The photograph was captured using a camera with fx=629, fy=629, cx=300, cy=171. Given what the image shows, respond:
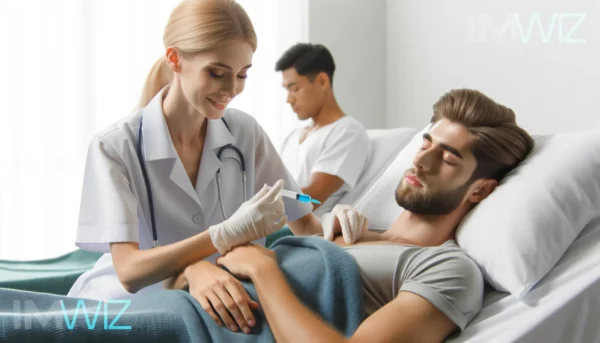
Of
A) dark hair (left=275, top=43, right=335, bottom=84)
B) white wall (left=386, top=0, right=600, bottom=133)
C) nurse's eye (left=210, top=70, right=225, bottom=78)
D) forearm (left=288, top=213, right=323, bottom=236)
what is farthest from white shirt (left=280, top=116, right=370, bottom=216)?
nurse's eye (left=210, top=70, right=225, bottom=78)

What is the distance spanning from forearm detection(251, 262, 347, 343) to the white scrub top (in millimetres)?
326

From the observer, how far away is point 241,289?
1.19 metres

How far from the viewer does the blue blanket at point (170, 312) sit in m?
1.01

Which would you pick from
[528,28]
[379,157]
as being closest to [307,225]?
[379,157]

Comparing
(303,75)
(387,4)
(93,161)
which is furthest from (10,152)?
(387,4)

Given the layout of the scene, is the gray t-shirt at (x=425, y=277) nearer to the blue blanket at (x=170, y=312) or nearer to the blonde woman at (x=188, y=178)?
the blue blanket at (x=170, y=312)

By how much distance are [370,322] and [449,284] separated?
Result: 0.18 m

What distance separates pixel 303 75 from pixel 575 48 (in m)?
1.06

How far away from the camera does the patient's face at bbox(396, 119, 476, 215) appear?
54.0 inches

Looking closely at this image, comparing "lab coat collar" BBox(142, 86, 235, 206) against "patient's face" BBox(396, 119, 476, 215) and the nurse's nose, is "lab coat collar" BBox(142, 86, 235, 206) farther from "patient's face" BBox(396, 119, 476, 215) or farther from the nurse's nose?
"patient's face" BBox(396, 119, 476, 215)

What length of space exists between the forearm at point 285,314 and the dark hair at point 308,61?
1591mm

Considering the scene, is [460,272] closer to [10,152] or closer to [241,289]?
[241,289]

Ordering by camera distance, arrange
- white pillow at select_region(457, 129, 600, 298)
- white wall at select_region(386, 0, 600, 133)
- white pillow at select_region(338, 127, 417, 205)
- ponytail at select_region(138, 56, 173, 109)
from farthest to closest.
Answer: white pillow at select_region(338, 127, 417, 205)
white wall at select_region(386, 0, 600, 133)
ponytail at select_region(138, 56, 173, 109)
white pillow at select_region(457, 129, 600, 298)

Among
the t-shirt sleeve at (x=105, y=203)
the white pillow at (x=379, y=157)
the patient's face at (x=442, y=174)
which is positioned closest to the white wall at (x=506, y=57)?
the white pillow at (x=379, y=157)
